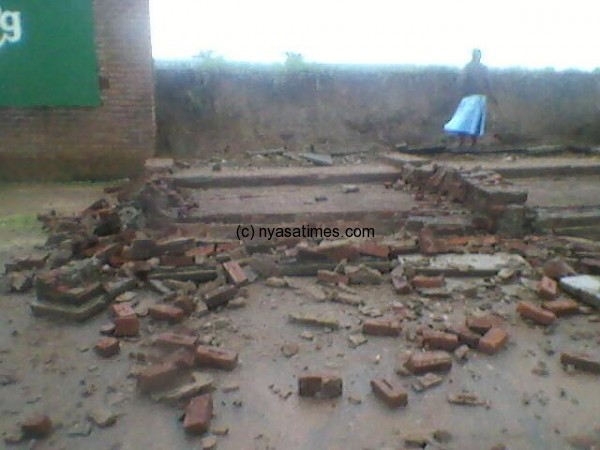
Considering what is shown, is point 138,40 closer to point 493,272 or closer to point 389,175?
point 389,175

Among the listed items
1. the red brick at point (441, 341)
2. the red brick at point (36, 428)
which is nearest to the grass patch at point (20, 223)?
the red brick at point (36, 428)

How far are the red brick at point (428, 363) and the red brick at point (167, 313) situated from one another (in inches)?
60.2

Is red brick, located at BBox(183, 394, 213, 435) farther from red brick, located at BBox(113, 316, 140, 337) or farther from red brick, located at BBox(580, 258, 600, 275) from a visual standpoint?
red brick, located at BBox(580, 258, 600, 275)

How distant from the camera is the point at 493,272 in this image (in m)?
4.46

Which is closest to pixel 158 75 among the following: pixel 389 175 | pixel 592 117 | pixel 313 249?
pixel 389 175

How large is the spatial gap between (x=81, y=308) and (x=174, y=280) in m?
0.75

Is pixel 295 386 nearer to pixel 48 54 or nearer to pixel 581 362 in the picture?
pixel 581 362

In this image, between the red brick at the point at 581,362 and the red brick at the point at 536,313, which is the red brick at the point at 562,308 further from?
the red brick at the point at 581,362

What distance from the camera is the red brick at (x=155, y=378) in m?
2.76

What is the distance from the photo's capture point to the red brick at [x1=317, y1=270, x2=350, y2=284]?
430 centimetres

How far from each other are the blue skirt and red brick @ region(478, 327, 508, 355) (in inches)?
295

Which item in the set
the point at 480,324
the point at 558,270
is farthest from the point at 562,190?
the point at 480,324

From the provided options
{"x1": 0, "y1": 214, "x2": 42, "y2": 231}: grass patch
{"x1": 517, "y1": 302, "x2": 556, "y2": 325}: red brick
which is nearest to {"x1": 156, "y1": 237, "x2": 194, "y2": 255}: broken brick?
{"x1": 0, "y1": 214, "x2": 42, "y2": 231}: grass patch

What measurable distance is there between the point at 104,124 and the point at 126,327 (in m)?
5.69
